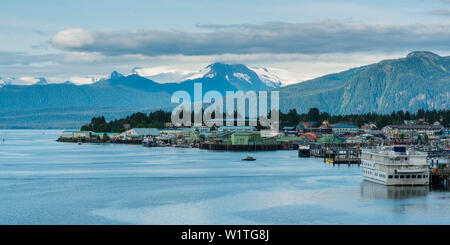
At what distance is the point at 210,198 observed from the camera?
3247 cm

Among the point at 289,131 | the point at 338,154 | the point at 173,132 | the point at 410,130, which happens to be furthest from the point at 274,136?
the point at 338,154

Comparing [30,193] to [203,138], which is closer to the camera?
[30,193]

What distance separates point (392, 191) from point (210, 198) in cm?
1029

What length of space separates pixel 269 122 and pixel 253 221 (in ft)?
375

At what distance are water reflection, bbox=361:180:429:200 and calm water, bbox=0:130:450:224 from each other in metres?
0.05

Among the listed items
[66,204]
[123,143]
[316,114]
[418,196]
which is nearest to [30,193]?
[66,204]

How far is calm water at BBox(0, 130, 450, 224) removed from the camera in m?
25.9

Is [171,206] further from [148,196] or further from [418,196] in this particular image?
[418,196]

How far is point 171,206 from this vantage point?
29500mm

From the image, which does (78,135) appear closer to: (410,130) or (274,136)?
(274,136)

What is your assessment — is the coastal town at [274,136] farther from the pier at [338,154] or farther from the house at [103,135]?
the pier at [338,154]

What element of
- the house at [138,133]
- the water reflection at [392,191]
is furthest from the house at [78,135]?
the water reflection at [392,191]
